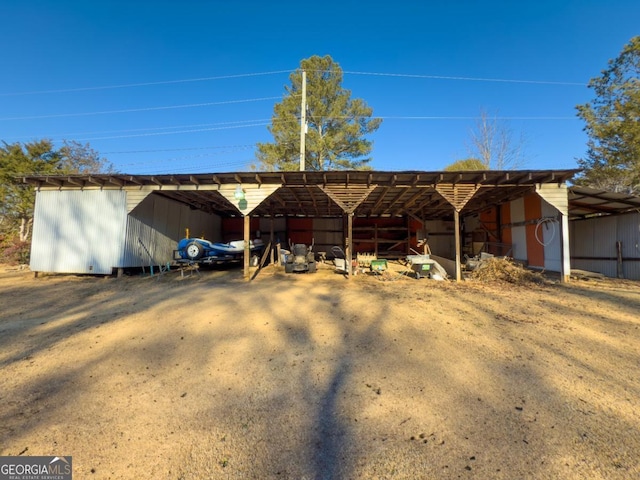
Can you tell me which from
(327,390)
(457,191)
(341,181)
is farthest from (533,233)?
(327,390)

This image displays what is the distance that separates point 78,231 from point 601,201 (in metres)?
16.8

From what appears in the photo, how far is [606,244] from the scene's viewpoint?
994 centimetres

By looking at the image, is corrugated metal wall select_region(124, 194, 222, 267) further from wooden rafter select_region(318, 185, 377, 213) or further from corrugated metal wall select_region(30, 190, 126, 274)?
wooden rafter select_region(318, 185, 377, 213)

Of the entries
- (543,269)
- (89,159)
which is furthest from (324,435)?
(89,159)

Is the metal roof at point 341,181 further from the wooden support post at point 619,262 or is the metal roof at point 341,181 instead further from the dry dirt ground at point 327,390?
the dry dirt ground at point 327,390

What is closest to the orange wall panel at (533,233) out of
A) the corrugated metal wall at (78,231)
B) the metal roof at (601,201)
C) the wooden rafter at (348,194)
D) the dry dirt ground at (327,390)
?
the metal roof at (601,201)

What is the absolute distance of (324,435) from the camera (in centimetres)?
214

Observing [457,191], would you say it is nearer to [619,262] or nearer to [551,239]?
[551,239]

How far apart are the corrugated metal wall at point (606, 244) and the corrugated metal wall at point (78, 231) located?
1598 centimetres

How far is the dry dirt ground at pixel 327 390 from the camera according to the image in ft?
6.19

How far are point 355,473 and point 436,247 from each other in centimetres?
1605

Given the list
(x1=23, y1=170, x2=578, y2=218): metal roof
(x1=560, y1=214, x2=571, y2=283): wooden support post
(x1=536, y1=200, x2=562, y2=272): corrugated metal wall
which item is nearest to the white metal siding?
(x1=536, y1=200, x2=562, y2=272): corrugated metal wall

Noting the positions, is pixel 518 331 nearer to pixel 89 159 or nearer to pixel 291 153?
pixel 291 153

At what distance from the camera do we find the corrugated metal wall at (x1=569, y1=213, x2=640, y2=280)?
8852 millimetres
